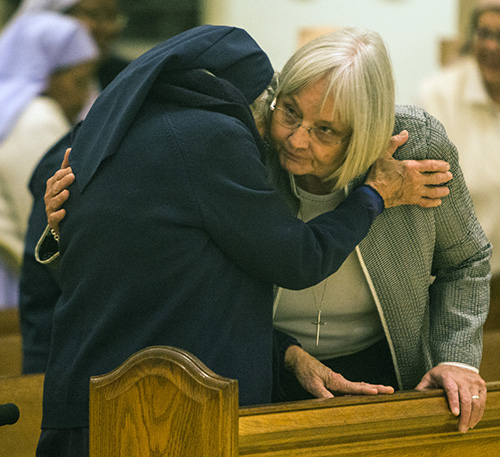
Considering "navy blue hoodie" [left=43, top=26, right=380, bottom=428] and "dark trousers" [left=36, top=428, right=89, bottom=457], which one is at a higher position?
"navy blue hoodie" [left=43, top=26, right=380, bottom=428]

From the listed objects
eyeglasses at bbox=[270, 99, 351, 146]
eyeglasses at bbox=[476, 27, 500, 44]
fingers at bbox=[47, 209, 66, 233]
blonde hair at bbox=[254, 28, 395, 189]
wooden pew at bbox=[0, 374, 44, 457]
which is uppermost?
blonde hair at bbox=[254, 28, 395, 189]

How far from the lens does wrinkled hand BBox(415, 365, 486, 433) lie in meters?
1.94

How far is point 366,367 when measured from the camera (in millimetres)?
2260

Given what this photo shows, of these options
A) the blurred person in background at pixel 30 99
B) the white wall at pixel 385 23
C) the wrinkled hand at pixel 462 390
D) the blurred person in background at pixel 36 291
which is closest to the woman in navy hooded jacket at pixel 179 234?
the wrinkled hand at pixel 462 390

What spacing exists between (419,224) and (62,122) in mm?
2364

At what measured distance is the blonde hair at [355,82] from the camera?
75.4 inches

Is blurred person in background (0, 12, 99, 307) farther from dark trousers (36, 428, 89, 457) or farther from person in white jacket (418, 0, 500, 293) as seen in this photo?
dark trousers (36, 428, 89, 457)

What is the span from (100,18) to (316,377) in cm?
320

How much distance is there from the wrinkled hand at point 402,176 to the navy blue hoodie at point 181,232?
21 cm

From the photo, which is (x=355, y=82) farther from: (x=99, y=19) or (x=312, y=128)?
(x=99, y=19)

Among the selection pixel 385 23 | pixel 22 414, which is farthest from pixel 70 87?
pixel 385 23

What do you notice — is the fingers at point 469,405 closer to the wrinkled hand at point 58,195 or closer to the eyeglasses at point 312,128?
the eyeglasses at point 312,128

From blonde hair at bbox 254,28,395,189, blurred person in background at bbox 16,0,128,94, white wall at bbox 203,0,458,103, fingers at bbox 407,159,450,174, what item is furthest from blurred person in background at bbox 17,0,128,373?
white wall at bbox 203,0,458,103

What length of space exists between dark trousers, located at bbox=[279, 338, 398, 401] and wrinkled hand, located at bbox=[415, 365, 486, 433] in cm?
16
